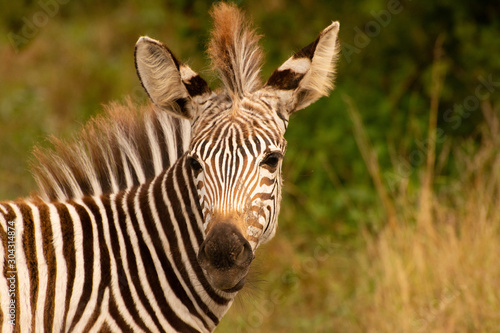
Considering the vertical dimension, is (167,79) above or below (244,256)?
above

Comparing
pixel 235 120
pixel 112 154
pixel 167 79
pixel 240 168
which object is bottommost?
pixel 240 168

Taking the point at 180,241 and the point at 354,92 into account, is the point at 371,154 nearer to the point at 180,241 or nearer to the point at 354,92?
the point at 354,92

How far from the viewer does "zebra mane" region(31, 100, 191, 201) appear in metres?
3.85

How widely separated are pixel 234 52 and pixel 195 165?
82 centimetres

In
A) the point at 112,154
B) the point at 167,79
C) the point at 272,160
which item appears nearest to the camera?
the point at 272,160

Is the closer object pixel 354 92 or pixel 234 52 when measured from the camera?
pixel 234 52

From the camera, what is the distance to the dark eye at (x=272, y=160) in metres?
3.42

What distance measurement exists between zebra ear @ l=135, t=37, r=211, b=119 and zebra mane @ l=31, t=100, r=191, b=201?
0.29m

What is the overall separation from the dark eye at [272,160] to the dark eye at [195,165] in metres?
0.39

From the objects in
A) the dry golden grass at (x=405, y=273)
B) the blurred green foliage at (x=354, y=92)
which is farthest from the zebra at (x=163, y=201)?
the blurred green foliage at (x=354, y=92)

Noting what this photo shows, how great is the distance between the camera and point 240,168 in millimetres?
3326

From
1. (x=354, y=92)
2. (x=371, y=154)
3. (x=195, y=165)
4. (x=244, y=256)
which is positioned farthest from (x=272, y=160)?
(x=354, y=92)

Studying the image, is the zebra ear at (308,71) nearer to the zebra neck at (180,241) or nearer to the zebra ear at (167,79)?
the zebra ear at (167,79)

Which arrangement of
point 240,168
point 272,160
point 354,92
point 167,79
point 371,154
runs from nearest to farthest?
point 240,168 → point 272,160 → point 167,79 → point 371,154 → point 354,92
